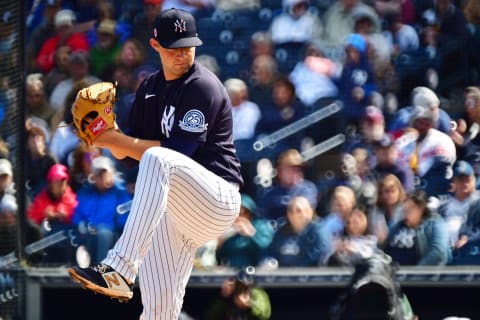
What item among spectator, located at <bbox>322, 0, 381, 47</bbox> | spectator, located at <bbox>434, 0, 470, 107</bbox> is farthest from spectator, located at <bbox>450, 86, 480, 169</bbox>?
spectator, located at <bbox>322, 0, 381, 47</bbox>

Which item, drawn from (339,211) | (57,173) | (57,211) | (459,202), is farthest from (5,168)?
(459,202)

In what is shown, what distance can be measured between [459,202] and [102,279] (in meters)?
3.71

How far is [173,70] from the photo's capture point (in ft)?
16.6

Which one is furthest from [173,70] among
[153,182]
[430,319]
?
[430,319]

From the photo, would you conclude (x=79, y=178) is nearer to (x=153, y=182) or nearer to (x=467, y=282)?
(x=467, y=282)

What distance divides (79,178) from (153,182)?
11.8ft

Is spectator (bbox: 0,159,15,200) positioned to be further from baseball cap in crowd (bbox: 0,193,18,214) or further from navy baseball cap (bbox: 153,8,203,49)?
navy baseball cap (bbox: 153,8,203,49)

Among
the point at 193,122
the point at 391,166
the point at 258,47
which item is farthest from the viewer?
the point at 258,47

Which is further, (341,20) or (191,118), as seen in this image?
(341,20)

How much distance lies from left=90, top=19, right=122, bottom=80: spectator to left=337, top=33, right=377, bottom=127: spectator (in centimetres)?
171

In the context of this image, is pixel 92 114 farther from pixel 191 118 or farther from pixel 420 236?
pixel 420 236

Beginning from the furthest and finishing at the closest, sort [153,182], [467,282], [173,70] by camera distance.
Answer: [467,282]
[173,70]
[153,182]

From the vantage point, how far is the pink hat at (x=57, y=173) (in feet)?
26.9

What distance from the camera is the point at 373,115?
7980 mm
